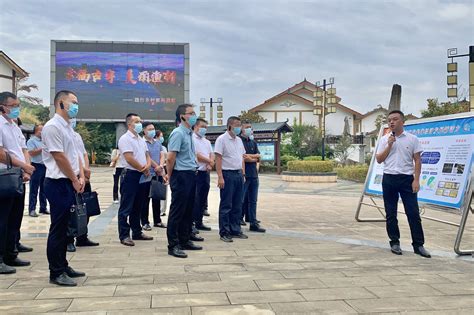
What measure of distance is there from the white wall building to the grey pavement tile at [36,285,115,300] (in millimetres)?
30999

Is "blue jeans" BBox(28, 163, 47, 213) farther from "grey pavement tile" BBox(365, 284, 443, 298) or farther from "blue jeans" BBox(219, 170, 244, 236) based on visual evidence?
"grey pavement tile" BBox(365, 284, 443, 298)

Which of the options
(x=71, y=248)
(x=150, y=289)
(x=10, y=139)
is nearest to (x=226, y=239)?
(x=71, y=248)

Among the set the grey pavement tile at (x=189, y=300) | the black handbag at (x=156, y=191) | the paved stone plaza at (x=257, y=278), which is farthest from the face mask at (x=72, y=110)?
the black handbag at (x=156, y=191)

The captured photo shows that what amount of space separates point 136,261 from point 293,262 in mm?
1648

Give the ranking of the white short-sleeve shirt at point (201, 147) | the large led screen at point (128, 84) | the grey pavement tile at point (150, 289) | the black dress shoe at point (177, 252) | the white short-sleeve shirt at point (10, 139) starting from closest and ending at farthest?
1. the grey pavement tile at point (150, 289)
2. the white short-sleeve shirt at point (10, 139)
3. the black dress shoe at point (177, 252)
4. the white short-sleeve shirt at point (201, 147)
5. the large led screen at point (128, 84)

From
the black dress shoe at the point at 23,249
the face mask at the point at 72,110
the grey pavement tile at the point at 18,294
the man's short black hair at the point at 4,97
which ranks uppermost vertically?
the man's short black hair at the point at 4,97

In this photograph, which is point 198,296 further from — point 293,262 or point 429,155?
point 429,155

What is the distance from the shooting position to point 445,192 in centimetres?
561

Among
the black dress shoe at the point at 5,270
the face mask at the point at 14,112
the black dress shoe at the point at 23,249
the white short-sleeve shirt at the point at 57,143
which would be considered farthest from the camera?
the black dress shoe at the point at 23,249

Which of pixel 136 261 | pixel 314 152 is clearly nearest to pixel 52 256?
pixel 136 261

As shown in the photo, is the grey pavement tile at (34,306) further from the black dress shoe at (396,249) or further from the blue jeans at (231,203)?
the black dress shoe at (396,249)

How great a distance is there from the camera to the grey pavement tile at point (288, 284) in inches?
145

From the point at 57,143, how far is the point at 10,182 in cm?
73

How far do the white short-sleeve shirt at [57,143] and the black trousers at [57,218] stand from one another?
9 cm
